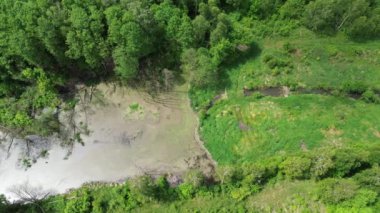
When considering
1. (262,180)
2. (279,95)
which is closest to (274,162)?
(262,180)

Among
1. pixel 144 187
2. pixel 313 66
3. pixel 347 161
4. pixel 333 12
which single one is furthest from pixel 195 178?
pixel 333 12

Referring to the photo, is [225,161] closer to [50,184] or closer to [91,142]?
[91,142]

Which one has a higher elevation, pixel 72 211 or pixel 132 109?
pixel 132 109

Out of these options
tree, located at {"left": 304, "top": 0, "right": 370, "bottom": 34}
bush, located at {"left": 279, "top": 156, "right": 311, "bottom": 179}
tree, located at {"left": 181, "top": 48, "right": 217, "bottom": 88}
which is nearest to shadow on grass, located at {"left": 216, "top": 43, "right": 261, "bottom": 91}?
tree, located at {"left": 181, "top": 48, "right": 217, "bottom": 88}

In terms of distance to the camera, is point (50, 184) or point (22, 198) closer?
point (22, 198)

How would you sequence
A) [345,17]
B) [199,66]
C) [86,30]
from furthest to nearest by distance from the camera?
[345,17]
[199,66]
[86,30]

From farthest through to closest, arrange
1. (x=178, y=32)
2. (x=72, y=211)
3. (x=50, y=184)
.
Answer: (x=178, y=32)
(x=50, y=184)
(x=72, y=211)

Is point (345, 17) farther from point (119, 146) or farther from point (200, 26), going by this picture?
point (119, 146)
